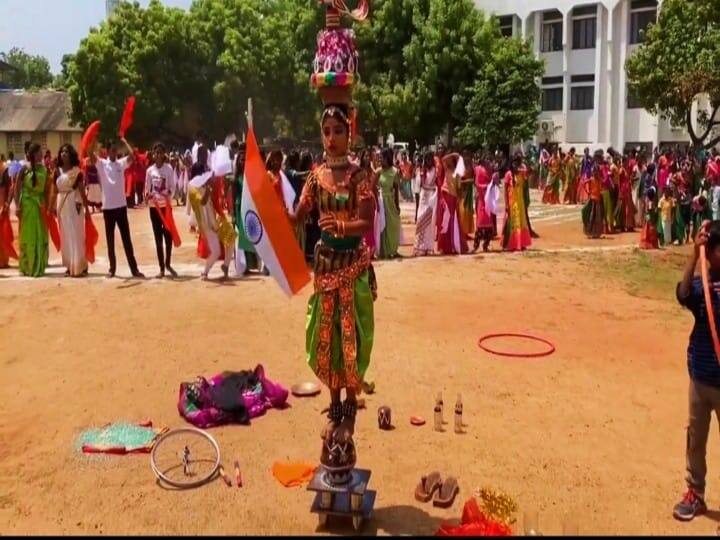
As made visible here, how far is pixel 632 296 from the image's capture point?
1059 centimetres

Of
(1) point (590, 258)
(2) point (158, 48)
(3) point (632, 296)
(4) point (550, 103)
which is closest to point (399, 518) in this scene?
(3) point (632, 296)

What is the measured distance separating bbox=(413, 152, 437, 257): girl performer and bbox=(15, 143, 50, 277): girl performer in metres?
5.79

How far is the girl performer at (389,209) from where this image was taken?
A: 42.2ft

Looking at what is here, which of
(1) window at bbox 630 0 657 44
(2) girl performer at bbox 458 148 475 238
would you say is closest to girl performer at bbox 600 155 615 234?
(2) girl performer at bbox 458 148 475 238

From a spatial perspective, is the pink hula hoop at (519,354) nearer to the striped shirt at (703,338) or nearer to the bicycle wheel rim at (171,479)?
the striped shirt at (703,338)

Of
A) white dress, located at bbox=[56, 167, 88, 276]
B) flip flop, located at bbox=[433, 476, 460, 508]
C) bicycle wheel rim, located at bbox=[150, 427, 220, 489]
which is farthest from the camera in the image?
white dress, located at bbox=[56, 167, 88, 276]

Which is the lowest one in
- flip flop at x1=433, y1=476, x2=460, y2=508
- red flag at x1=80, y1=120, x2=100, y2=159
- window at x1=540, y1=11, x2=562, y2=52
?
flip flop at x1=433, y1=476, x2=460, y2=508

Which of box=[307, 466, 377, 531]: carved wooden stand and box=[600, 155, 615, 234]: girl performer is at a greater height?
box=[600, 155, 615, 234]: girl performer

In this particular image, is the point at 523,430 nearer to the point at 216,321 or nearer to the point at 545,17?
the point at 216,321

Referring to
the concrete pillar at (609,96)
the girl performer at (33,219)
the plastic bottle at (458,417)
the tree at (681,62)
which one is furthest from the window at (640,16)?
the plastic bottle at (458,417)

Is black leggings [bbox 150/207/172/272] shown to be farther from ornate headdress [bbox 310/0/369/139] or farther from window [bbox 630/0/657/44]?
window [bbox 630/0/657/44]

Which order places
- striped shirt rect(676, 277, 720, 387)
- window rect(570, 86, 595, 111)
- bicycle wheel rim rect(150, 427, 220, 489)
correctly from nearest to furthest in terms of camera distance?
striped shirt rect(676, 277, 720, 387), bicycle wheel rim rect(150, 427, 220, 489), window rect(570, 86, 595, 111)

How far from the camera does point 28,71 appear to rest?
79.4 meters

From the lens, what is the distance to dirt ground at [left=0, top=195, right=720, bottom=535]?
15.0ft
